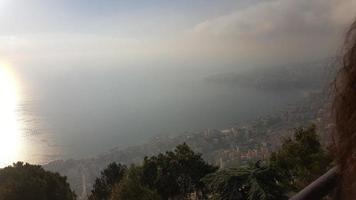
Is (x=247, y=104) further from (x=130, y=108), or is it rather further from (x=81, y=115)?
(x=81, y=115)

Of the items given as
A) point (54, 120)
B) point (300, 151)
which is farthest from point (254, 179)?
point (54, 120)

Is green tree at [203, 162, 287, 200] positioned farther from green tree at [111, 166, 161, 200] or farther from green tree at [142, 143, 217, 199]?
green tree at [142, 143, 217, 199]

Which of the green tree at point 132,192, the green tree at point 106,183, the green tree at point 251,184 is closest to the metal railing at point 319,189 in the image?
the green tree at point 251,184

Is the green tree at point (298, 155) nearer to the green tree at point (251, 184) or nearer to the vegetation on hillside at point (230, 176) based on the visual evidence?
the vegetation on hillside at point (230, 176)

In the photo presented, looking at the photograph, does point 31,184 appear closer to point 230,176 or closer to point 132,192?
point 132,192

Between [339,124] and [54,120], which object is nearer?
[339,124]

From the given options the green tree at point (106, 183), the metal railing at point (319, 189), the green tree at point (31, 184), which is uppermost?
the metal railing at point (319, 189)
